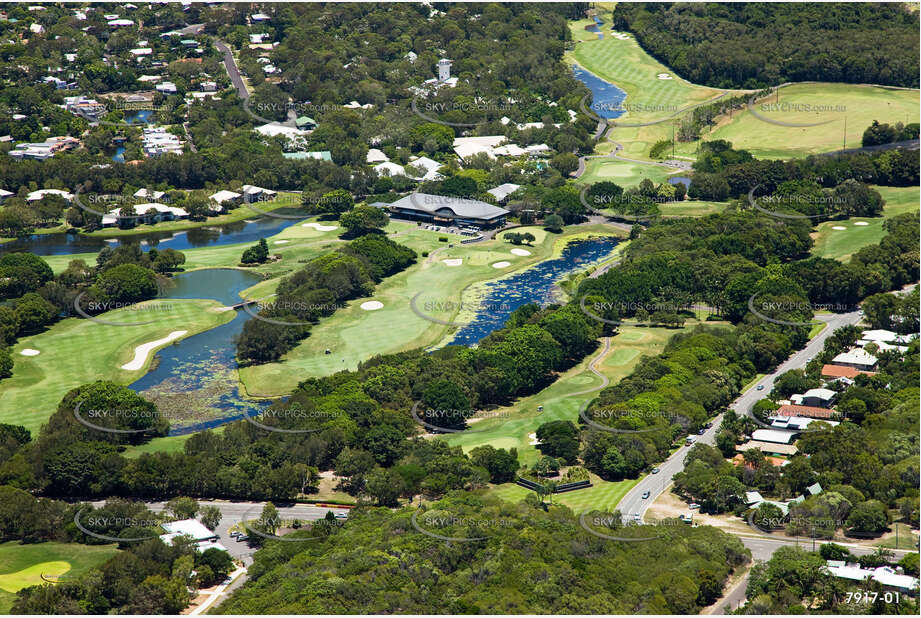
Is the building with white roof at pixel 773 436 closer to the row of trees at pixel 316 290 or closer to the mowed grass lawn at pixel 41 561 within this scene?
the row of trees at pixel 316 290

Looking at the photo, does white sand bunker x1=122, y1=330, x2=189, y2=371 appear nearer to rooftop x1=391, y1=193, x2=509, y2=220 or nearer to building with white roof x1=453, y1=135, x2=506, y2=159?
rooftop x1=391, y1=193, x2=509, y2=220

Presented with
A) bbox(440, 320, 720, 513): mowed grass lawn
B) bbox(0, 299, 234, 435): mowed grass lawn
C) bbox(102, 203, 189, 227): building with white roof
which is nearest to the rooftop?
bbox(102, 203, 189, 227): building with white roof

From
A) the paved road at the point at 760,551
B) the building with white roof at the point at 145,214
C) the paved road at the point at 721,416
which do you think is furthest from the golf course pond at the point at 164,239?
the paved road at the point at 760,551

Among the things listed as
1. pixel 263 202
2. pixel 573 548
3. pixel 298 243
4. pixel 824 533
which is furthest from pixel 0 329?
pixel 824 533

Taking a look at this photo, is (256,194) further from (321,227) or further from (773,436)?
(773,436)

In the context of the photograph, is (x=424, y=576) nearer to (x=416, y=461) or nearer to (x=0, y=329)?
(x=416, y=461)
